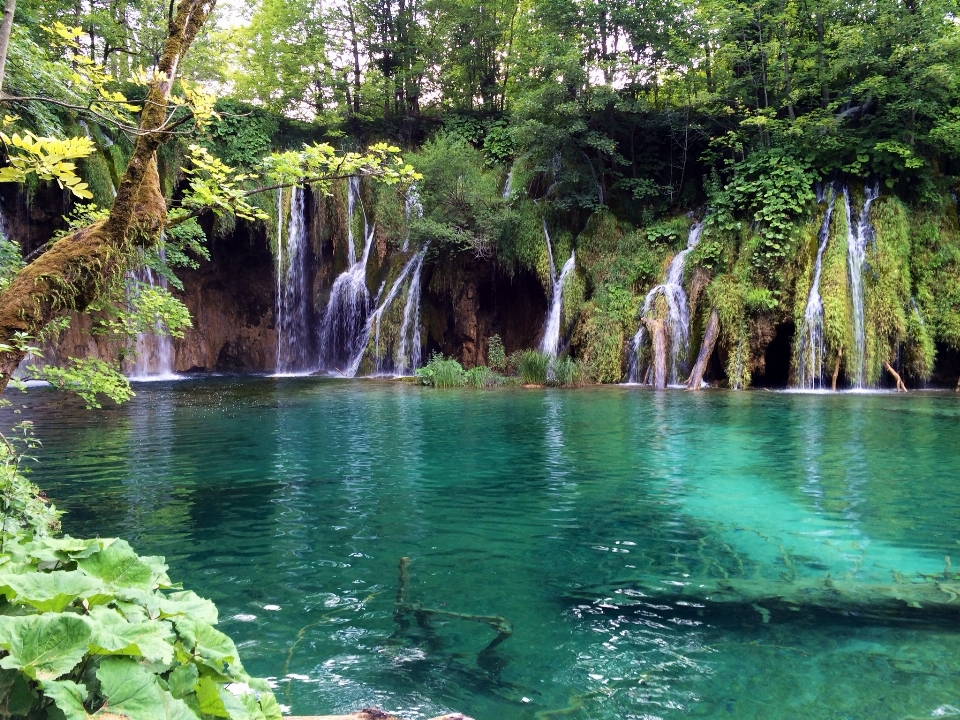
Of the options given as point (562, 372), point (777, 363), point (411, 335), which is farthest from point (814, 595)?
point (411, 335)

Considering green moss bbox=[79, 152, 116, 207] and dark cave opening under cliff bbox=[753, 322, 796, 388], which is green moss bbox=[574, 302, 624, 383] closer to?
dark cave opening under cliff bbox=[753, 322, 796, 388]

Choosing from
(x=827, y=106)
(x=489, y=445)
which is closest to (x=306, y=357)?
(x=489, y=445)

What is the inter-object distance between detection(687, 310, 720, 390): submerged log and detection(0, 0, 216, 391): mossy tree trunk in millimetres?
15461

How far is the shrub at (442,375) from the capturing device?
60.9 feet

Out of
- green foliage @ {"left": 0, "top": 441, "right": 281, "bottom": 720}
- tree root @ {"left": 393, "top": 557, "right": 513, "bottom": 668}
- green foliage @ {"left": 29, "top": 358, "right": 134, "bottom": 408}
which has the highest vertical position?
green foliage @ {"left": 29, "top": 358, "right": 134, "bottom": 408}

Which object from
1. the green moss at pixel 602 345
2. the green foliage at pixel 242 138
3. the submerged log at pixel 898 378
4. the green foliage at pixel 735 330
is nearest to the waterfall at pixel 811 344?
the green foliage at pixel 735 330

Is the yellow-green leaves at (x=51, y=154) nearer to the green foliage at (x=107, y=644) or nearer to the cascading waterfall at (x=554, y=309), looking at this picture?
the green foliage at (x=107, y=644)

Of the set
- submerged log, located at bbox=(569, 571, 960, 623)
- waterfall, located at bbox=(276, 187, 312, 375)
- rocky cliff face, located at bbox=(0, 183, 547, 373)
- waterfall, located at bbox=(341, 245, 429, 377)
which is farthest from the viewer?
waterfall, located at bbox=(276, 187, 312, 375)

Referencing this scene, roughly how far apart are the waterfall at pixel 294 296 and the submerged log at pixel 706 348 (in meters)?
14.0

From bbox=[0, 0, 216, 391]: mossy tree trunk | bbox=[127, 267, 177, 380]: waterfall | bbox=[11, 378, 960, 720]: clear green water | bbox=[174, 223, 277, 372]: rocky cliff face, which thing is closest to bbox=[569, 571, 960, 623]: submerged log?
bbox=[11, 378, 960, 720]: clear green water

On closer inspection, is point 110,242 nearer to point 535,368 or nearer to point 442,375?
point 442,375

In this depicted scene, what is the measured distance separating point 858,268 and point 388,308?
552 inches

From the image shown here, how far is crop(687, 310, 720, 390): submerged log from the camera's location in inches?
685

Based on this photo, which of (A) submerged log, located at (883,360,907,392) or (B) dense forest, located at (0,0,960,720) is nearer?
(B) dense forest, located at (0,0,960,720)
